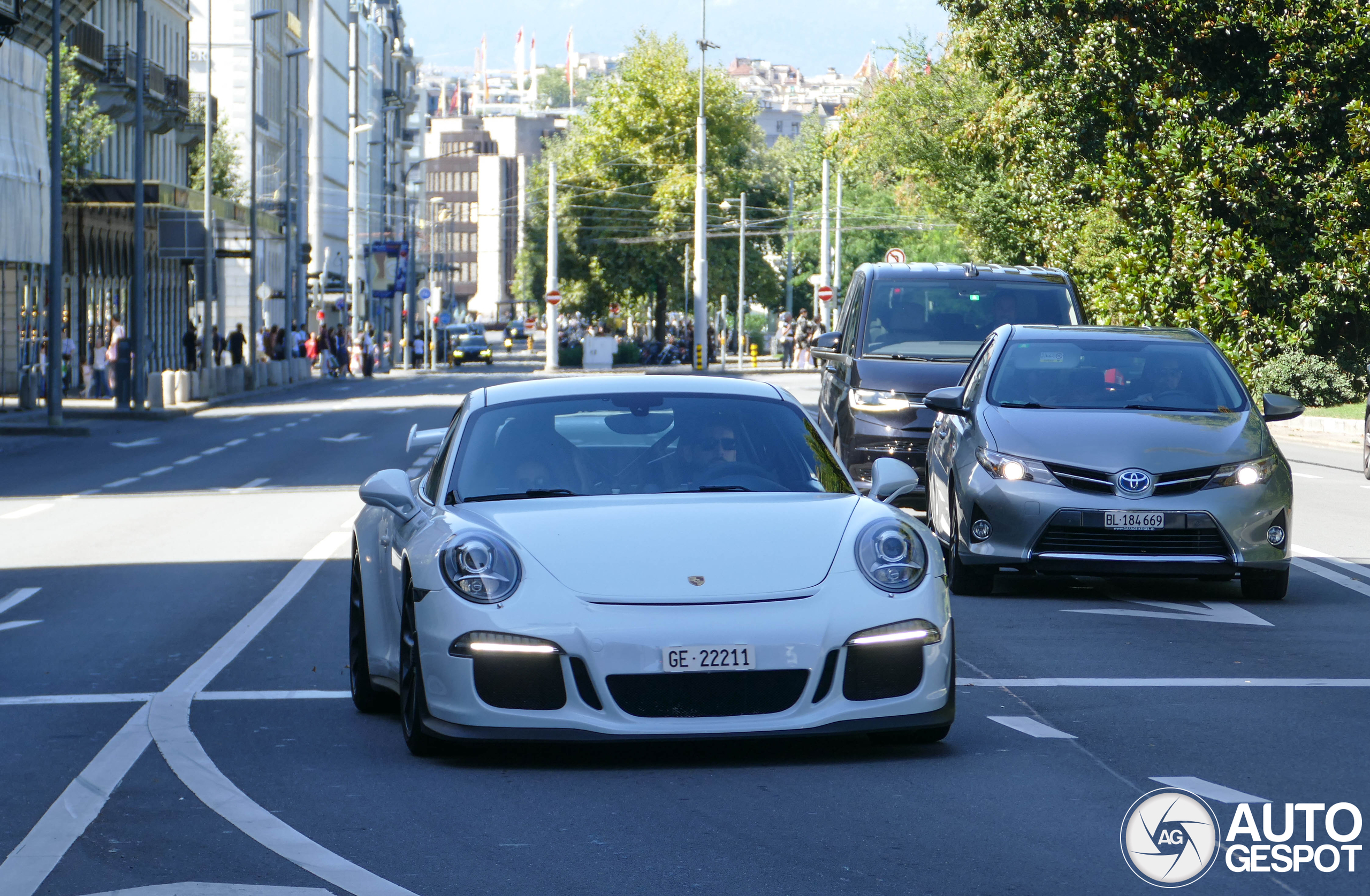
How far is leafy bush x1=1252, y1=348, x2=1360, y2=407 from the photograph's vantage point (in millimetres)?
36281

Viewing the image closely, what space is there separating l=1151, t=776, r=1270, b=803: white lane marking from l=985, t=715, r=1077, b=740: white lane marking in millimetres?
814

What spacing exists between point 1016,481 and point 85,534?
8.67 m

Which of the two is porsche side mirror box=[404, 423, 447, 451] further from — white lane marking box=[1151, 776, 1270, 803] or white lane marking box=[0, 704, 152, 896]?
white lane marking box=[1151, 776, 1270, 803]

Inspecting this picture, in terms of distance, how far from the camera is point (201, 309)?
84.2 metres

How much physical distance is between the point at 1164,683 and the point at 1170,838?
9.91 ft

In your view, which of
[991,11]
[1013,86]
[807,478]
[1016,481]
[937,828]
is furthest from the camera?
[1013,86]

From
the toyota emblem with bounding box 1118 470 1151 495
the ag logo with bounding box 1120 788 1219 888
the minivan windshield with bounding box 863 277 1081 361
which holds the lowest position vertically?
the ag logo with bounding box 1120 788 1219 888

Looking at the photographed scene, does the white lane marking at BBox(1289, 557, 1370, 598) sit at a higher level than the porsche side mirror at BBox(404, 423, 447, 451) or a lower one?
lower

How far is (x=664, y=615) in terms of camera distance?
6559 mm

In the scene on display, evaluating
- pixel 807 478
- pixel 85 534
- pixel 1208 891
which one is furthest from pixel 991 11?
pixel 1208 891

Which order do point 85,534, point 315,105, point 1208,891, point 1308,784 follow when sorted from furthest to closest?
point 315,105 < point 85,534 < point 1308,784 < point 1208,891

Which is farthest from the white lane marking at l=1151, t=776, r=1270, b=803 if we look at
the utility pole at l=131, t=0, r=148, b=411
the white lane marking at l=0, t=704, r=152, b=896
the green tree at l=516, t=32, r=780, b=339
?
the green tree at l=516, t=32, r=780, b=339

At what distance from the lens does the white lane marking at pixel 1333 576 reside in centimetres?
1245

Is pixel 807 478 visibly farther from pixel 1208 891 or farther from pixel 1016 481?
pixel 1016 481
